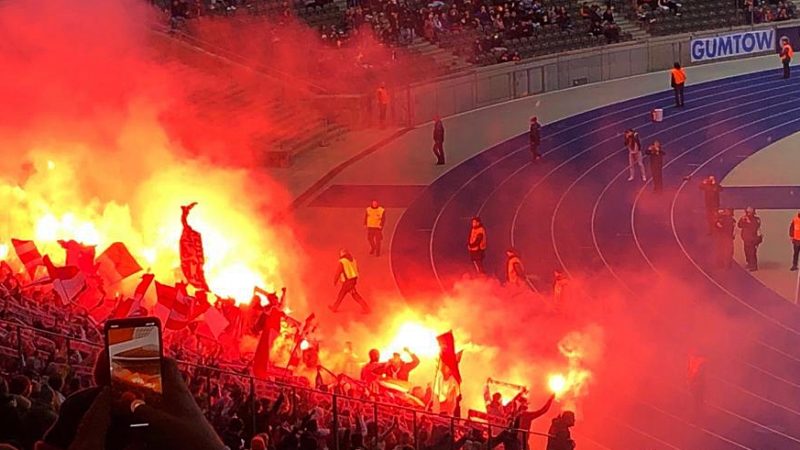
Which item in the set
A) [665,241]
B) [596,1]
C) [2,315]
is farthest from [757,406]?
[596,1]

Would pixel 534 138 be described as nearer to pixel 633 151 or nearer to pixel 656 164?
pixel 633 151

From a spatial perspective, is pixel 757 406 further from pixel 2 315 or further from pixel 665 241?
pixel 2 315

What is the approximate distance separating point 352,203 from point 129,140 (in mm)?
4417

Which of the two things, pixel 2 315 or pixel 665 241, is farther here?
pixel 665 241

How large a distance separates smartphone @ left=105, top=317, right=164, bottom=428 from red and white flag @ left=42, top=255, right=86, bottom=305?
9762mm

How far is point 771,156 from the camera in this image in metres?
27.4

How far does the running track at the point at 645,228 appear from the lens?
1416 cm

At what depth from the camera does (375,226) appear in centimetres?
2053

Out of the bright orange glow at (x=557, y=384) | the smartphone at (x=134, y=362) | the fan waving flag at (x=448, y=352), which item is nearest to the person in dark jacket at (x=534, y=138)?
the bright orange glow at (x=557, y=384)

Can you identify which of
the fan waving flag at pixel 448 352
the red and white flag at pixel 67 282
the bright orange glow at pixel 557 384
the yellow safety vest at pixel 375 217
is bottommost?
the bright orange glow at pixel 557 384

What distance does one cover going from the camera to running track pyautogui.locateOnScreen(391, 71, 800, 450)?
46.4 feet

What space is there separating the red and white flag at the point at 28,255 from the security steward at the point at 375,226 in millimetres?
6853

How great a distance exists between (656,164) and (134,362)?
68.6 feet

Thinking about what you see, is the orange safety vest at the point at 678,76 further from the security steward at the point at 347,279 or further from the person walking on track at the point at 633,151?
the security steward at the point at 347,279
